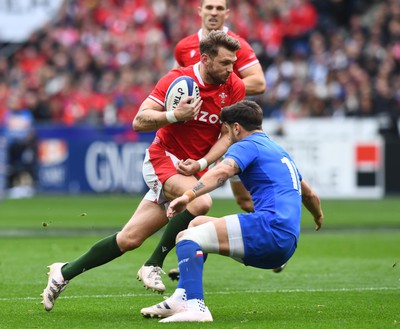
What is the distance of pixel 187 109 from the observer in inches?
327

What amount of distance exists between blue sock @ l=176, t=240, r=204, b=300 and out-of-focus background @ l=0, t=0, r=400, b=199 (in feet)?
53.8

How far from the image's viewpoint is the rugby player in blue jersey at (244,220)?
7363 millimetres

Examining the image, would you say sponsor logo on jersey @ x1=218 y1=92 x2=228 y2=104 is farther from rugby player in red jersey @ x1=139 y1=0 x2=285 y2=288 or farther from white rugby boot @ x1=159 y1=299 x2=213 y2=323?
white rugby boot @ x1=159 y1=299 x2=213 y2=323

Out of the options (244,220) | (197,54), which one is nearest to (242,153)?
(244,220)

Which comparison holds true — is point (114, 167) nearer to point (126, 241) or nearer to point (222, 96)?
point (222, 96)

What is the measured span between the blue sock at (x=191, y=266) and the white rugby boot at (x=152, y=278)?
48.0 inches

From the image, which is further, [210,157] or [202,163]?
[210,157]

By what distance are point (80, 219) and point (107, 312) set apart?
1105 cm

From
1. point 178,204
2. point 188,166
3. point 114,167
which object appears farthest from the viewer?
point 114,167

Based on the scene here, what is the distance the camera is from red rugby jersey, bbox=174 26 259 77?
10.4 m

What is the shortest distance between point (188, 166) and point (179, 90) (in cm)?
75

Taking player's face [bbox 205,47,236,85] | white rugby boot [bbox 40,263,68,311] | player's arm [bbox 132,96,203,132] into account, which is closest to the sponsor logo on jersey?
player's face [bbox 205,47,236,85]

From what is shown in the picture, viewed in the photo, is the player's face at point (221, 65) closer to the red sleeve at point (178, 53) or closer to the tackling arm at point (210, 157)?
the tackling arm at point (210, 157)

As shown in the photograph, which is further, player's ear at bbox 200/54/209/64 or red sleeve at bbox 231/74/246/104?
red sleeve at bbox 231/74/246/104
